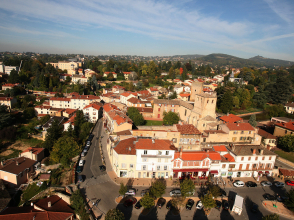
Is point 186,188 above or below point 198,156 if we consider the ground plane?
below

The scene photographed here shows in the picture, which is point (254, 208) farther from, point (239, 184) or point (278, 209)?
point (239, 184)

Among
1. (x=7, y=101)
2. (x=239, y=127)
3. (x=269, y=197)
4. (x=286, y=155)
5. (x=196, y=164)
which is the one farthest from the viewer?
(x=7, y=101)

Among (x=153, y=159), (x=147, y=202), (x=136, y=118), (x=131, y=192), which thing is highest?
(x=136, y=118)

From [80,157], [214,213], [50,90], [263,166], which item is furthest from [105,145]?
[50,90]

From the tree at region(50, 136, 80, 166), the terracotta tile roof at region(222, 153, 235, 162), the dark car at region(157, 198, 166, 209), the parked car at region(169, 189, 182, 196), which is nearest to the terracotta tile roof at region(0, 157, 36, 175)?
the tree at region(50, 136, 80, 166)

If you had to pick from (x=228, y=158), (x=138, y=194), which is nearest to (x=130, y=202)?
(x=138, y=194)

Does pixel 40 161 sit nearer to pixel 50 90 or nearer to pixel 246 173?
pixel 246 173

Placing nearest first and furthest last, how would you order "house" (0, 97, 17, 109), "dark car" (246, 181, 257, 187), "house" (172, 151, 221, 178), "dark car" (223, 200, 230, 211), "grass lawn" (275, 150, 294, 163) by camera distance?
1. "dark car" (223, 200, 230, 211)
2. "dark car" (246, 181, 257, 187)
3. "house" (172, 151, 221, 178)
4. "grass lawn" (275, 150, 294, 163)
5. "house" (0, 97, 17, 109)

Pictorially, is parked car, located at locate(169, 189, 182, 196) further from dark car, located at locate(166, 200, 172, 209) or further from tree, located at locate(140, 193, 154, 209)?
tree, located at locate(140, 193, 154, 209)
